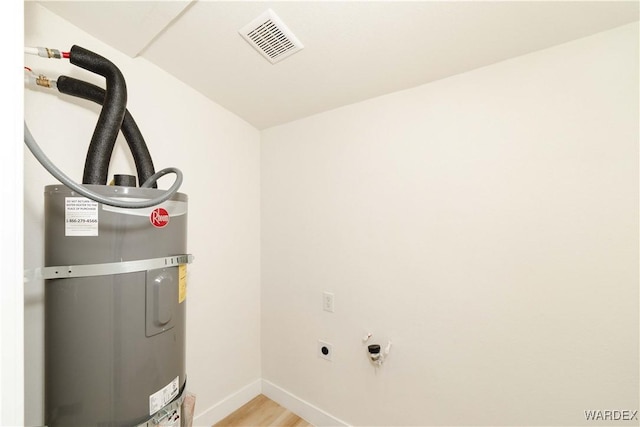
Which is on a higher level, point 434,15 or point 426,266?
point 434,15

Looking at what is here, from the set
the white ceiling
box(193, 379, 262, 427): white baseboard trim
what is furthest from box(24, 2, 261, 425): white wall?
the white ceiling

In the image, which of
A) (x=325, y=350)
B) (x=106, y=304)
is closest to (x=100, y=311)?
(x=106, y=304)

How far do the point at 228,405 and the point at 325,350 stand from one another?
811 mm

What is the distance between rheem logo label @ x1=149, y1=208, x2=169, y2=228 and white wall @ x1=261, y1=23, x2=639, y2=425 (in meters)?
1.07

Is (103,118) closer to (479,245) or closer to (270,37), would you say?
(270,37)

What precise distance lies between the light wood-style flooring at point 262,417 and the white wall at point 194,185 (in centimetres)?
16

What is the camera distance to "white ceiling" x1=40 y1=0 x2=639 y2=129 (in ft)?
3.39

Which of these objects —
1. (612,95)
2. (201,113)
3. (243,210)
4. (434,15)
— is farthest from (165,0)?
(612,95)

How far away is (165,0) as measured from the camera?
41.0 inches

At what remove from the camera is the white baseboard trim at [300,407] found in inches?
68.0

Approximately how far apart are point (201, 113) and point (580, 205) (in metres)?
2.08
